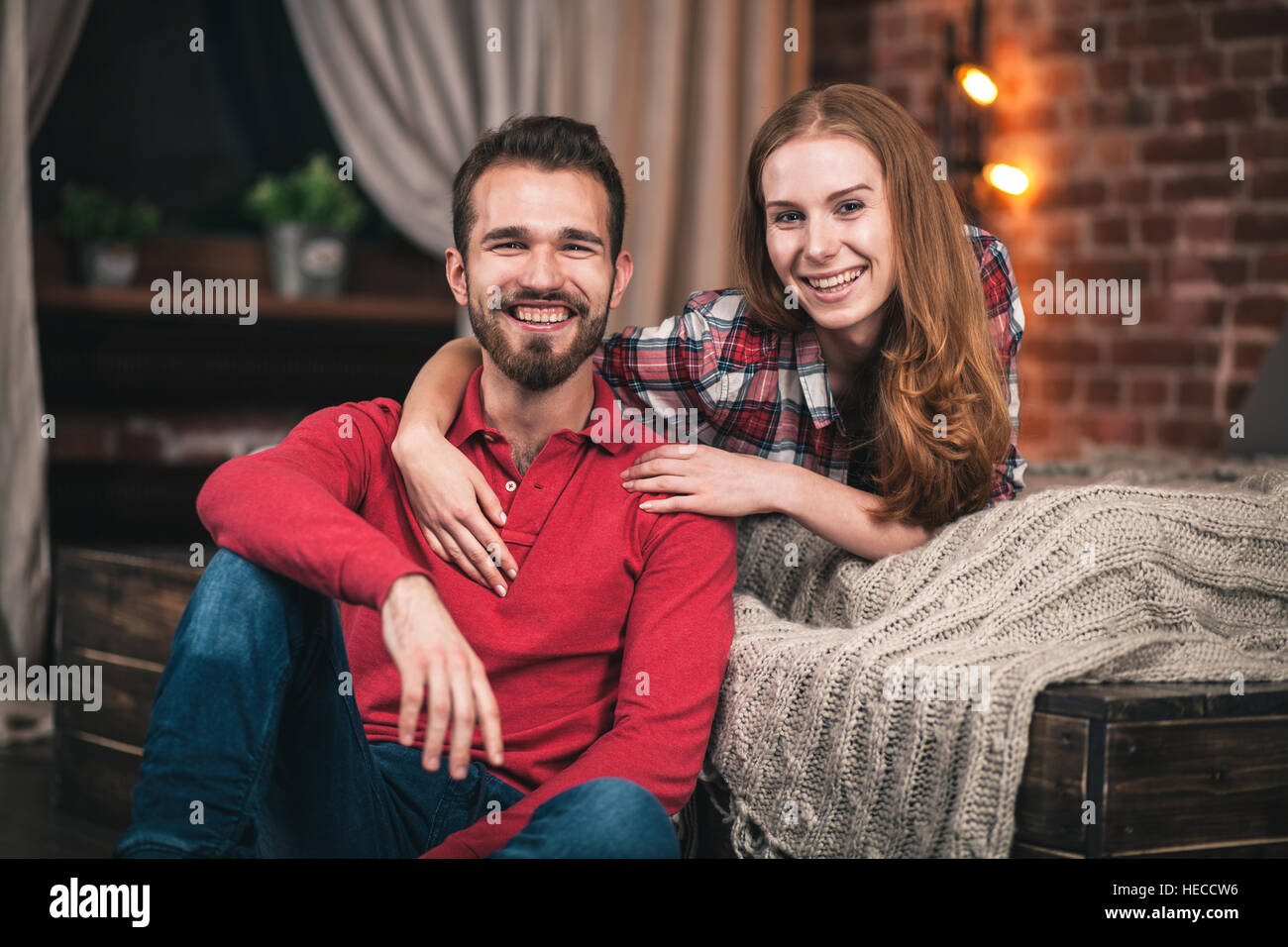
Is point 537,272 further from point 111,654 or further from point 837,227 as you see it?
point 111,654

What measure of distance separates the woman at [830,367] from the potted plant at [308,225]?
183 centimetres

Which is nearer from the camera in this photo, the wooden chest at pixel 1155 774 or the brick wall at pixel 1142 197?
the wooden chest at pixel 1155 774

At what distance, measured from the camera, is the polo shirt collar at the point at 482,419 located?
149 centimetres

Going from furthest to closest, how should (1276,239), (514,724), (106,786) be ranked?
(1276,239) → (106,786) → (514,724)

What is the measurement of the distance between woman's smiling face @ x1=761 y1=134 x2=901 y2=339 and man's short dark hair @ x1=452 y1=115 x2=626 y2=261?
0.25 meters

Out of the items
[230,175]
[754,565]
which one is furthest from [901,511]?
[230,175]

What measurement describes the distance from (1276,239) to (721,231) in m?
1.39

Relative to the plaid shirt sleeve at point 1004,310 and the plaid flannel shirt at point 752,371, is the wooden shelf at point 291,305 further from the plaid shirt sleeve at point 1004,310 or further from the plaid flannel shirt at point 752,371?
the plaid shirt sleeve at point 1004,310

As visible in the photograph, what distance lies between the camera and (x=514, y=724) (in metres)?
1.40

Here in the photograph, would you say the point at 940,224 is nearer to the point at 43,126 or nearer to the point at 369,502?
the point at 369,502

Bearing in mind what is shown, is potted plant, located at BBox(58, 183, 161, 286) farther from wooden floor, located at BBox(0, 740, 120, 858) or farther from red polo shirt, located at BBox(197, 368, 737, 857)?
red polo shirt, located at BBox(197, 368, 737, 857)

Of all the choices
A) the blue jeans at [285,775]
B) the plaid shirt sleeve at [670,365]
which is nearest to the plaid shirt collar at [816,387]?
the plaid shirt sleeve at [670,365]

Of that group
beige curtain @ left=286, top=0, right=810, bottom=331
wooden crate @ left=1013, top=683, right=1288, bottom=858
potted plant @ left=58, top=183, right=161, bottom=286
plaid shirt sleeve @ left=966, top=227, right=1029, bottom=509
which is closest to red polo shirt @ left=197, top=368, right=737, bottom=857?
wooden crate @ left=1013, top=683, right=1288, bottom=858

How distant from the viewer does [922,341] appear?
1601mm
